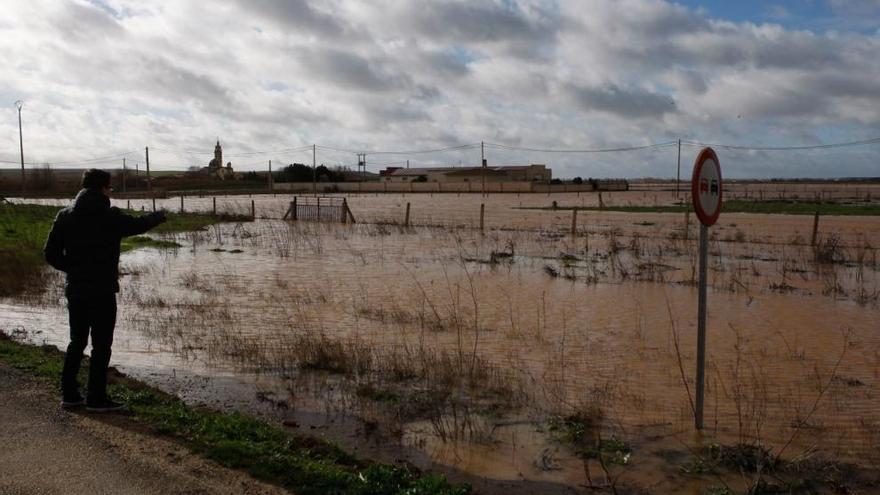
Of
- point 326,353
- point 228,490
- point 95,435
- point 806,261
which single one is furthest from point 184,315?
point 806,261

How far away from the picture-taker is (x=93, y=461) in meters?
4.71

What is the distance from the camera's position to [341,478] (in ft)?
15.0

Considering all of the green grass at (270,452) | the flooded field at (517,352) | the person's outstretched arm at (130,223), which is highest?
the person's outstretched arm at (130,223)

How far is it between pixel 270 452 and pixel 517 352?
4779 mm

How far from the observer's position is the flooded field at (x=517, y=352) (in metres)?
5.96

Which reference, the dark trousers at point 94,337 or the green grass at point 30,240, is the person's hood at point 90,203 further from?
the green grass at point 30,240

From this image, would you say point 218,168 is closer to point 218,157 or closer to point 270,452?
point 218,157

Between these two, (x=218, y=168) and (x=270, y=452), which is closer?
(x=270, y=452)

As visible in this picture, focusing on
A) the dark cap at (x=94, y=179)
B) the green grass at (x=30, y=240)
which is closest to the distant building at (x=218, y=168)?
the green grass at (x=30, y=240)

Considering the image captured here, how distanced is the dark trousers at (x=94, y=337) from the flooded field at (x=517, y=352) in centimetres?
137

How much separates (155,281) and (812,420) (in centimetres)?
1370

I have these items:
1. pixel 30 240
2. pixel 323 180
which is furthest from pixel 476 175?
pixel 30 240

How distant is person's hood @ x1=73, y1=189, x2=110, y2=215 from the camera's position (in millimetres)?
5715

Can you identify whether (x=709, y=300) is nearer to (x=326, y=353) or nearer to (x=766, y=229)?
(x=326, y=353)
